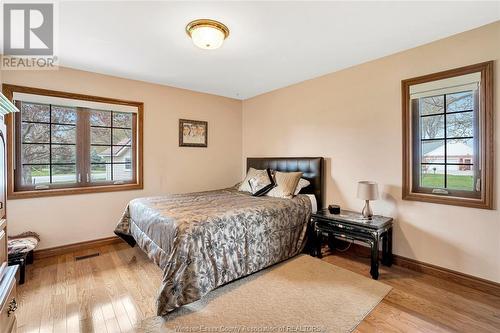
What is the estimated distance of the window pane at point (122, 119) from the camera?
358 centimetres

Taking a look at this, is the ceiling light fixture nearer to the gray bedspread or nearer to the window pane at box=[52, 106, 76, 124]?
the gray bedspread

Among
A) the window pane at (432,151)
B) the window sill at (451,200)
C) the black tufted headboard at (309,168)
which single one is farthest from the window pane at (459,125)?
the black tufted headboard at (309,168)

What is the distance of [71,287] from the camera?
7.55 feet

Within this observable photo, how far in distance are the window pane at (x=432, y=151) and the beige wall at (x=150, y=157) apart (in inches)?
123

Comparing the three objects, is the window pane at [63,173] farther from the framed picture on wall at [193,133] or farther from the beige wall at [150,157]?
the framed picture on wall at [193,133]

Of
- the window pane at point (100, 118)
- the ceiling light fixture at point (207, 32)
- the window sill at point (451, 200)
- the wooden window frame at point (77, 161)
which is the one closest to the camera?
the ceiling light fixture at point (207, 32)

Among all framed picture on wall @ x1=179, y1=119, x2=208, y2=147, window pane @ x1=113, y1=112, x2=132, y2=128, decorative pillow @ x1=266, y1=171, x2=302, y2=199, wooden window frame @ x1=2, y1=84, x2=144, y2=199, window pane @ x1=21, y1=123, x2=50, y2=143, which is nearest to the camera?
wooden window frame @ x1=2, y1=84, x2=144, y2=199

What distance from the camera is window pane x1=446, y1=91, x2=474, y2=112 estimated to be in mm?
2324

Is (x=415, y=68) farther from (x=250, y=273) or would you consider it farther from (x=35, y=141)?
(x=35, y=141)

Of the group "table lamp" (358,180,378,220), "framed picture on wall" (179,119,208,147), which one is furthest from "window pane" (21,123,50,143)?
"table lamp" (358,180,378,220)

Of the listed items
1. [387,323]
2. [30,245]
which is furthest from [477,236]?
[30,245]

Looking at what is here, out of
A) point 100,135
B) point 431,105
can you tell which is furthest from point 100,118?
point 431,105

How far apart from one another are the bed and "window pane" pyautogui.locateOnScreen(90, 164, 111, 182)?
77cm

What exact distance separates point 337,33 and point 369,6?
418mm
